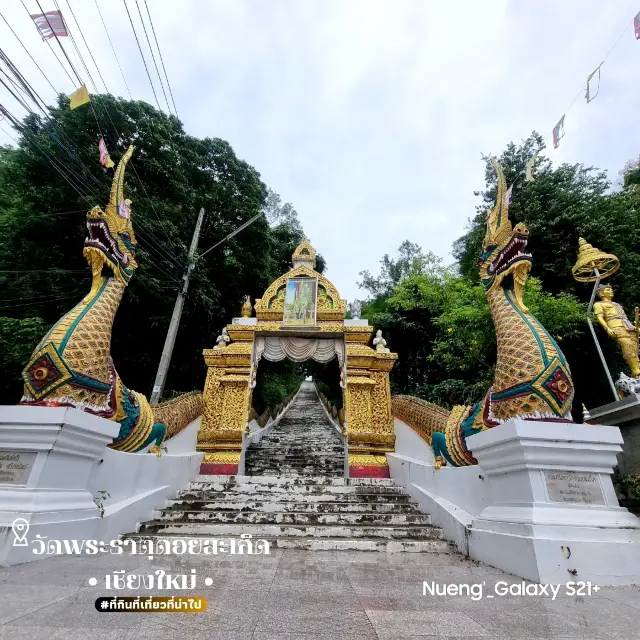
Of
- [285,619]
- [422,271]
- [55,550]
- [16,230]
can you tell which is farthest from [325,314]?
[422,271]

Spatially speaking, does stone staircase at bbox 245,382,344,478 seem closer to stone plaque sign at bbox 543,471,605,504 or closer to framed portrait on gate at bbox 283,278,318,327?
framed portrait on gate at bbox 283,278,318,327

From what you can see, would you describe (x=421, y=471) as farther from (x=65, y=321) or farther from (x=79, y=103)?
(x=79, y=103)

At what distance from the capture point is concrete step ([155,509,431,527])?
443cm

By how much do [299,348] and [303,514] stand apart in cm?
414

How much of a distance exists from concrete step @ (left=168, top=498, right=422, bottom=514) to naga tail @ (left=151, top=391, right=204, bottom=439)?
1.31 m

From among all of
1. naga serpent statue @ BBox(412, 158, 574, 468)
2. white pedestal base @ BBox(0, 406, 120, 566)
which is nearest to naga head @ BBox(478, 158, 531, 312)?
naga serpent statue @ BBox(412, 158, 574, 468)

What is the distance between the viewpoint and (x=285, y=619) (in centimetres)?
174

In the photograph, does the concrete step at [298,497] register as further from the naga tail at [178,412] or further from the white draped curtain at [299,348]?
the white draped curtain at [299,348]

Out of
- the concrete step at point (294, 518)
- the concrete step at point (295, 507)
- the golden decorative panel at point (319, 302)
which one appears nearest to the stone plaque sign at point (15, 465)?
the concrete step at point (294, 518)

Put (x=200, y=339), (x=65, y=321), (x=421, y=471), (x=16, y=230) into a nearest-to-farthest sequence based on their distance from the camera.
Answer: (x=65, y=321)
(x=421, y=471)
(x=16, y=230)
(x=200, y=339)

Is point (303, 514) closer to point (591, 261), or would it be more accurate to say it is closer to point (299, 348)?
point (299, 348)

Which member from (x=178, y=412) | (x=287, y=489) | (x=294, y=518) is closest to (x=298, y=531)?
(x=294, y=518)

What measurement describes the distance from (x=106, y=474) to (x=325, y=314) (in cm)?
553

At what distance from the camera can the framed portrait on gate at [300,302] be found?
27.2ft
